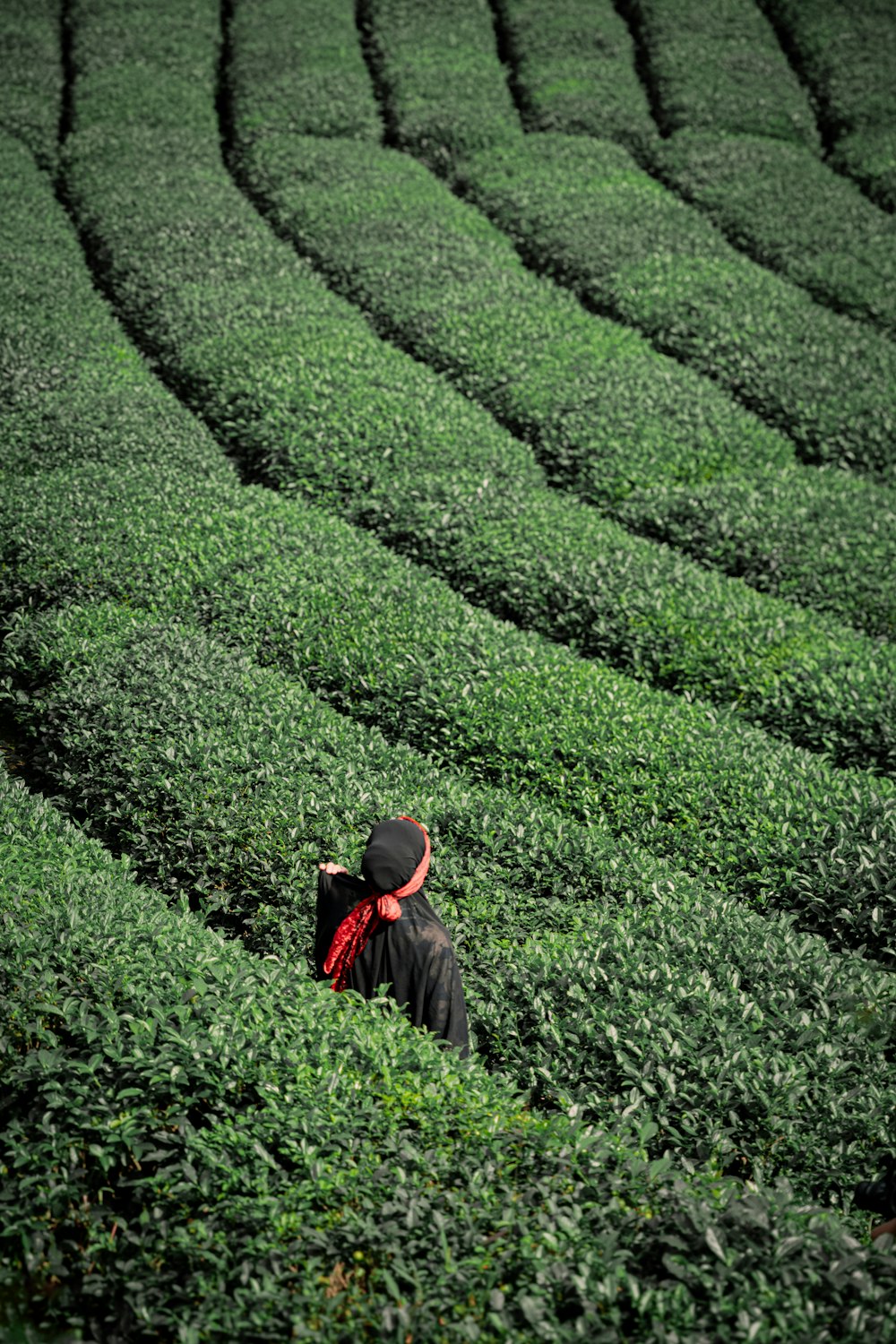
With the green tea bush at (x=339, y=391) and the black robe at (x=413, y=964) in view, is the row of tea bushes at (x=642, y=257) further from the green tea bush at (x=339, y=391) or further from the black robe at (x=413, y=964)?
the black robe at (x=413, y=964)

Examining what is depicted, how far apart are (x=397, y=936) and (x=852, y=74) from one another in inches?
1128

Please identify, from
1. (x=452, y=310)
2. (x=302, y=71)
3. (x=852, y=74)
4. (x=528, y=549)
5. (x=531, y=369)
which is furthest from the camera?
(x=852, y=74)

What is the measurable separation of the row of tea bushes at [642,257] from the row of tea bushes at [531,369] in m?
0.95

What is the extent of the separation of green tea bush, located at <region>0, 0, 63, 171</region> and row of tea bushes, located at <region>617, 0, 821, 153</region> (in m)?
13.2

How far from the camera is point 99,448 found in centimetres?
1209

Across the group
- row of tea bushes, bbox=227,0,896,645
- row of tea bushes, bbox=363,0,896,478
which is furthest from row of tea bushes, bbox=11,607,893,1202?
row of tea bushes, bbox=363,0,896,478

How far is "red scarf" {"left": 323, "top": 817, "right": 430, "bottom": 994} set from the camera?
190 inches

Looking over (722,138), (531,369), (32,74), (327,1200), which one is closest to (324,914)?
(327,1200)

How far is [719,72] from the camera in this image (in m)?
25.0

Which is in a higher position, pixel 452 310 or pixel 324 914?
pixel 452 310

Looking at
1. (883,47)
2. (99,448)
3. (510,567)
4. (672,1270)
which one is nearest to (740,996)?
(672,1270)

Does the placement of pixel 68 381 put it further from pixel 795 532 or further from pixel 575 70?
pixel 575 70

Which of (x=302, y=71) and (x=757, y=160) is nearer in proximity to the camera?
(x=757, y=160)

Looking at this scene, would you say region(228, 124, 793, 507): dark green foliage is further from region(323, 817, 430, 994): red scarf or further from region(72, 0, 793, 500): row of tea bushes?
region(323, 817, 430, 994): red scarf
